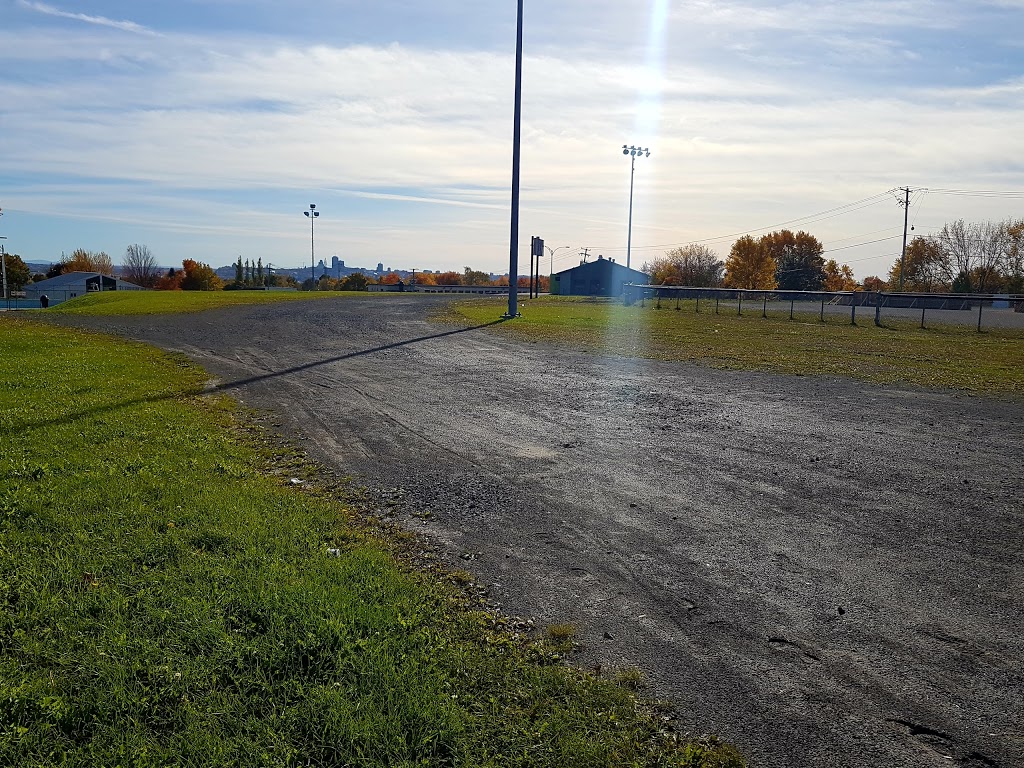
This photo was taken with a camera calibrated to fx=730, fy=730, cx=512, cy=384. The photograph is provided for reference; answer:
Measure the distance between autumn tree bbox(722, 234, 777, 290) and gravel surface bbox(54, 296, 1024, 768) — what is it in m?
91.6

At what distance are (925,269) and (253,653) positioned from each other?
10142 centimetres

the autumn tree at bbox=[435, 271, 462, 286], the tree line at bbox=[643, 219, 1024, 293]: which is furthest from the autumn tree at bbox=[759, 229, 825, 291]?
the autumn tree at bbox=[435, 271, 462, 286]

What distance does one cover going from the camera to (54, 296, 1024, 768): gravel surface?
3.41 meters

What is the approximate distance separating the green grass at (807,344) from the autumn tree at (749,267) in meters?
67.7

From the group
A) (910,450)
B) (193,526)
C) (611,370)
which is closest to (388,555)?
(193,526)

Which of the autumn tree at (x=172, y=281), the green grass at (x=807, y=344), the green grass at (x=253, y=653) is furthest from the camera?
the autumn tree at (x=172, y=281)

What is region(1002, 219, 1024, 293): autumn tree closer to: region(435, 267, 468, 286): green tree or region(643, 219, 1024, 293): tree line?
region(643, 219, 1024, 293): tree line

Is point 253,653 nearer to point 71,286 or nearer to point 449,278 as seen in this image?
point 71,286

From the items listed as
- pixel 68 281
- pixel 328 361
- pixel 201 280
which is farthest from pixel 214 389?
pixel 68 281

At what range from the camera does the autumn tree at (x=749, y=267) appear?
99.2 metres

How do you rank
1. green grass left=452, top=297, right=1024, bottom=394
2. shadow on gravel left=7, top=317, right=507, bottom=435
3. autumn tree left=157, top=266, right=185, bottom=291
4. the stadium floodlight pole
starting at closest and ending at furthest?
shadow on gravel left=7, top=317, right=507, bottom=435
green grass left=452, top=297, right=1024, bottom=394
the stadium floodlight pole
autumn tree left=157, top=266, right=185, bottom=291

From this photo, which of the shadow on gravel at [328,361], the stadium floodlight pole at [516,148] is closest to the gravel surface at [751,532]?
the shadow on gravel at [328,361]

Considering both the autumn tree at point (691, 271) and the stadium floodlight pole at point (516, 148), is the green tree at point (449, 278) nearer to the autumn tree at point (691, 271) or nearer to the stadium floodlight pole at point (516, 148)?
the autumn tree at point (691, 271)

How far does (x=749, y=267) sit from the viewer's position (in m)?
99.6
